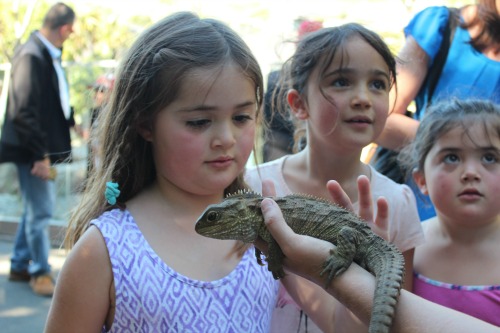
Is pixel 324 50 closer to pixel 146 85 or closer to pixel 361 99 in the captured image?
pixel 361 99

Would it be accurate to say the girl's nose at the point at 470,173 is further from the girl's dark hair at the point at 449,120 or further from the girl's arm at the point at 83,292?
the girl's arm at the point at 83,292

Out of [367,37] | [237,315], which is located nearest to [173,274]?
[237,315]

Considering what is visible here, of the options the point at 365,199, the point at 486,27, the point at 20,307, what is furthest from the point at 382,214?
the point at 20,307

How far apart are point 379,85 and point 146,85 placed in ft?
4.35

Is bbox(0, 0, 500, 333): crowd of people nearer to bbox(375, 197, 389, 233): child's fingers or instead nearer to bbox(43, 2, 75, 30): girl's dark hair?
bbox(375, 197, 389, 233): child's fingers

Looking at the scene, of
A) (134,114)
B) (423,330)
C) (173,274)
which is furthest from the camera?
(134,114)

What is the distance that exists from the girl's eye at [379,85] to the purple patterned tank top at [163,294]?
129cm

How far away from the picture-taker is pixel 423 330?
1.98m

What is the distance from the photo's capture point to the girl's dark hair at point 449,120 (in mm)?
3162

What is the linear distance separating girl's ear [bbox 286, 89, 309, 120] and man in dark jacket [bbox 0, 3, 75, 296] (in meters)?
4.59

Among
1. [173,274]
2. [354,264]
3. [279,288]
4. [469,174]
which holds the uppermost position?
[469,174]

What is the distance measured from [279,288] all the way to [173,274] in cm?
68

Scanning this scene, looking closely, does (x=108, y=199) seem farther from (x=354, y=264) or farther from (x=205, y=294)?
(x=354, y=264)

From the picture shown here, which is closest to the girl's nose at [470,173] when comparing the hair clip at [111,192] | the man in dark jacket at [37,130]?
the hair clip at [111,192]
